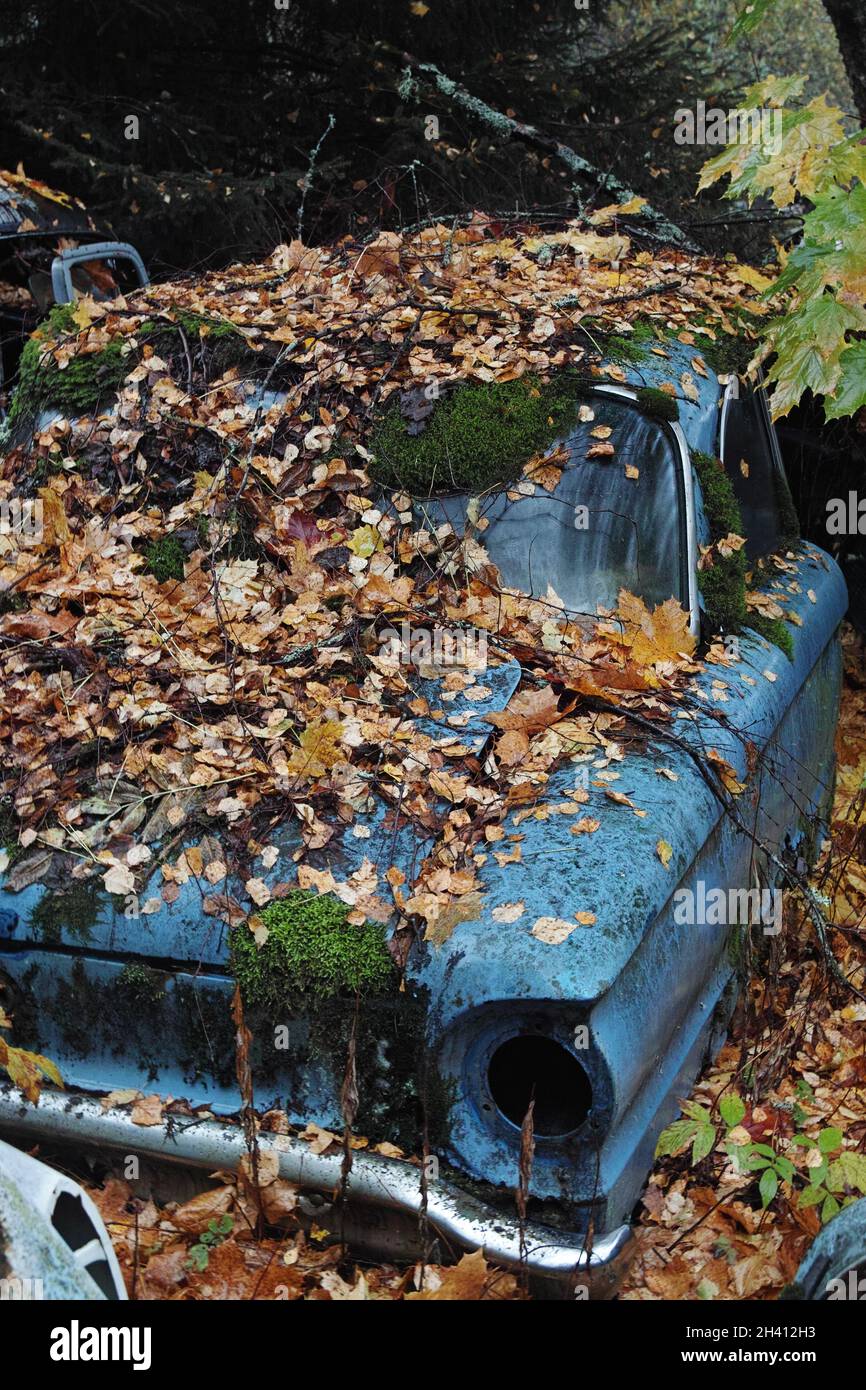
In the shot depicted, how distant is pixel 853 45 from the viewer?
576cm

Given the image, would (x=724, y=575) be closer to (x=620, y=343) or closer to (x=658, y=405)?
(x=658, y=405)

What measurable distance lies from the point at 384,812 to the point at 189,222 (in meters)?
6.47

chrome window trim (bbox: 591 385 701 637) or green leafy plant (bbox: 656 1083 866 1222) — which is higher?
chrome window trim (bbox: 591 385 701 637)

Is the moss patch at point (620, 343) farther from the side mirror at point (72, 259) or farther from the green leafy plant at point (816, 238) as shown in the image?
the side mirror at point (72, 259)

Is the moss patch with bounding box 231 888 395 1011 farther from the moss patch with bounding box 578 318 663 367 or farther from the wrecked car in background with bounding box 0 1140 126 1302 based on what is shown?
the moss patch with bounding box 578 318 663 367

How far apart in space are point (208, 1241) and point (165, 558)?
2034mm

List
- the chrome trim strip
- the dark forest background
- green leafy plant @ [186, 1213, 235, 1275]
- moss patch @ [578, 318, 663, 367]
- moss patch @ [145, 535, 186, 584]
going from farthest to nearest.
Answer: the dark forest background, the chrome trim strip, moss patch @ [578, 318, 663, 367], moss patch @ [145, 535, 186, 584], green leafy plant @ [186, 1213, 235, 1275]

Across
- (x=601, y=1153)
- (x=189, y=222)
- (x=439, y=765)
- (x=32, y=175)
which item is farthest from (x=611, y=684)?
(x=32, y=175)

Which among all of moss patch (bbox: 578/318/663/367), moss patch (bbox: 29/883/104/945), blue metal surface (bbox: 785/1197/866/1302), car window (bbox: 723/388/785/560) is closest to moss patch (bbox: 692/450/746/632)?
car window (bbox: 723/388/785/560)

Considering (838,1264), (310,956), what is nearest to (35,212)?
(310,956)

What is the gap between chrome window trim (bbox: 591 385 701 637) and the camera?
3414 mm

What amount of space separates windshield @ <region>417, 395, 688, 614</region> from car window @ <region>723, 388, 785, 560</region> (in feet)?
1.87

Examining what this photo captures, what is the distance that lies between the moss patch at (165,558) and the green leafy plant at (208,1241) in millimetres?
1917

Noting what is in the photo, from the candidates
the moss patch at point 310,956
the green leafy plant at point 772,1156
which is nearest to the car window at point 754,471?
the green leafy plant at point 772,1156
